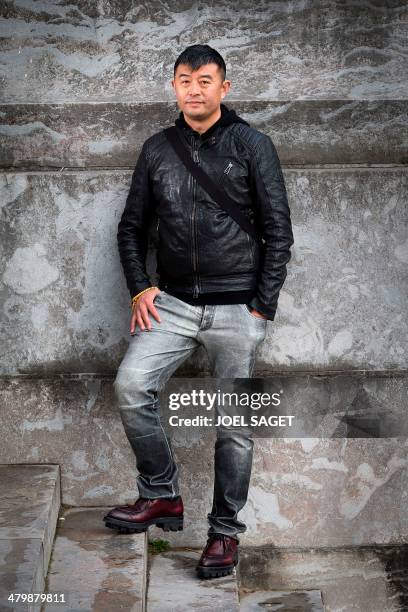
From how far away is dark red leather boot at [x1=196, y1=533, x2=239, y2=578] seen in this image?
4.68 m

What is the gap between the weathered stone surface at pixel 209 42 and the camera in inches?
204

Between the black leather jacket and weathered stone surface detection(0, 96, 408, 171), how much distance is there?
Result: 1.75 feet

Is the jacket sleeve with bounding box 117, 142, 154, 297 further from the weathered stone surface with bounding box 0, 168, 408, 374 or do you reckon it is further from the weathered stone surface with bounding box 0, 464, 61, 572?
the weathered stone surface with bounding box 0, 464, 61, 572

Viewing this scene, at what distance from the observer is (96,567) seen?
14.9 ft

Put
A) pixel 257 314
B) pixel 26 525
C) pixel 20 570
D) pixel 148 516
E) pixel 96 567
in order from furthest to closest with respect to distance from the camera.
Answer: pixel 148 516 → pixel 257 314 → pixel 96 567 → pixel 26 525 → pixel 20 570

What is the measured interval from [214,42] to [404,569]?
3.03 meters

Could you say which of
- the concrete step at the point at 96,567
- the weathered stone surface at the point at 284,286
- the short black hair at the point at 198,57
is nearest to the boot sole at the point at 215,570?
the concrete step at the point at 96,567

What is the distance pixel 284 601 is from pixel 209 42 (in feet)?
9.80

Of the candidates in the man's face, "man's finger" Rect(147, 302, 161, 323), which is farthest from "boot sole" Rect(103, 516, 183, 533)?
the man's face

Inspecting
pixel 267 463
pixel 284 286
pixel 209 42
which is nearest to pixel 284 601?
pixel 267 463

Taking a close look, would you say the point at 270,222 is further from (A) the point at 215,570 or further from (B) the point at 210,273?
(A) the point at 215,570

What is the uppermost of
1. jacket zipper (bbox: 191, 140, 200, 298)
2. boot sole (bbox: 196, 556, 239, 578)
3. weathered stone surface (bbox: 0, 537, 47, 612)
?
jacket zipper (bbox: 191, 140, 200, 298)

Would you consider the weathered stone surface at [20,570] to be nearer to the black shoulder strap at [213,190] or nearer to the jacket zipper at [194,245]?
the jacket zipper at [194,245]

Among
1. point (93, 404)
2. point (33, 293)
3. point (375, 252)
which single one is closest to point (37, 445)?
point (93, 404)
